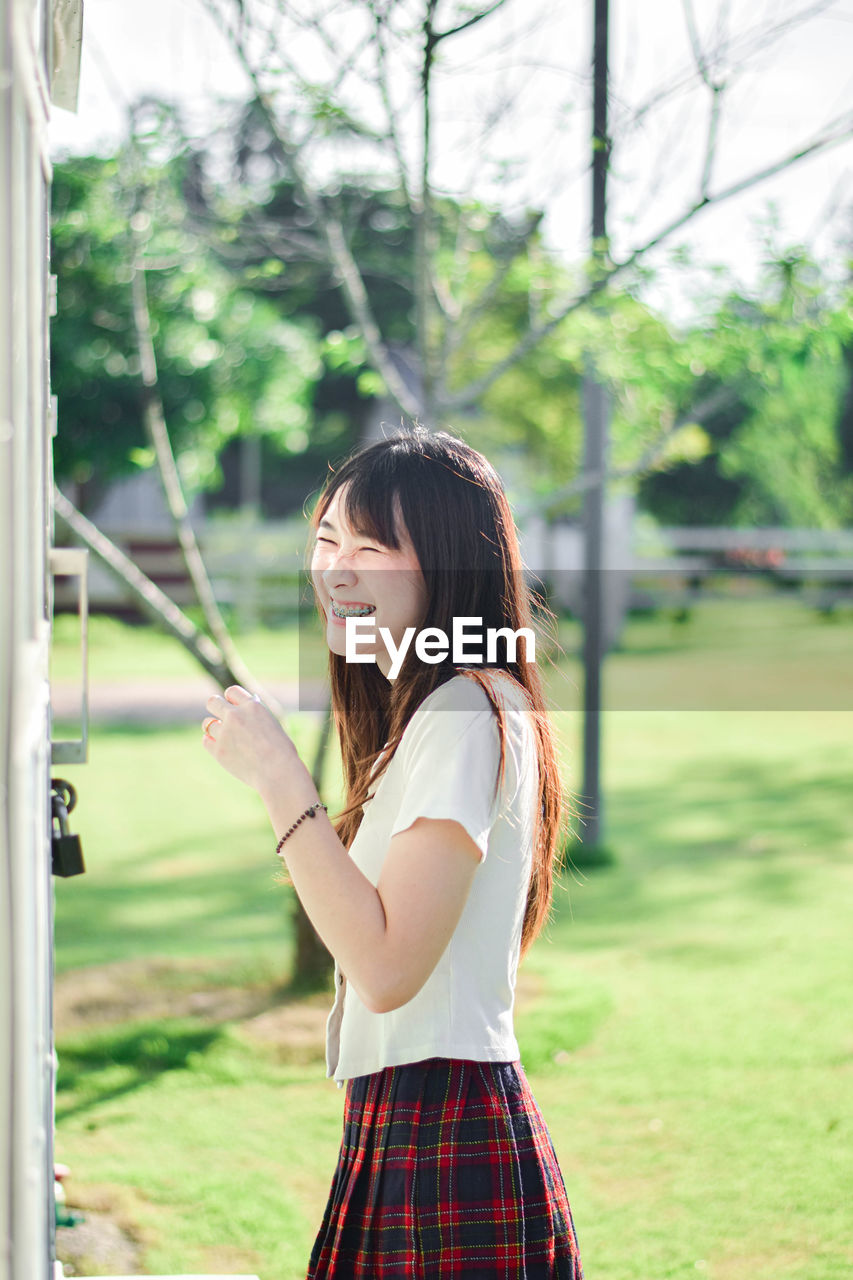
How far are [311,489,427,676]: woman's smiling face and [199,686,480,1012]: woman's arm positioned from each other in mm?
255

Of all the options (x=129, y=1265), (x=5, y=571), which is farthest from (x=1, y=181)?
(x=129, y=1265)

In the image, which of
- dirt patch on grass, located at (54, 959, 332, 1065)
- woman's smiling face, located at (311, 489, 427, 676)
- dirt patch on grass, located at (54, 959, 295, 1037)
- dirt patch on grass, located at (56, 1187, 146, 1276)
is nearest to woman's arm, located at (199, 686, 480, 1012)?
woman's smiling face, located at (311, 489, 427, 676)

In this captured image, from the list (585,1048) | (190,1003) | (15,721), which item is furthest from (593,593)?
(15,721)

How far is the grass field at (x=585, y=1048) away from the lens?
2.96 meters

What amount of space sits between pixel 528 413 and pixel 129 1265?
58.9 feet

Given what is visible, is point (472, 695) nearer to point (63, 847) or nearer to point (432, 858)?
point (432, 858)

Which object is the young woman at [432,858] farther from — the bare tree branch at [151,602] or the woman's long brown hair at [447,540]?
the bare tree branch at [151,602]

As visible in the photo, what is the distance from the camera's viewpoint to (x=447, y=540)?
1460 millimetres

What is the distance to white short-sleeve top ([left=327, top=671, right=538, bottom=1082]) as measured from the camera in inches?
52.1

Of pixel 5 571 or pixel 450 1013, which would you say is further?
pixel 450 1013

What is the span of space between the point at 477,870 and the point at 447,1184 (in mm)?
353

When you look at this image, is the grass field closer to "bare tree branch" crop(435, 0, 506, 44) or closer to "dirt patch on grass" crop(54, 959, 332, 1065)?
"dirt patch on grass" crop(54, 959, 332, 1065)

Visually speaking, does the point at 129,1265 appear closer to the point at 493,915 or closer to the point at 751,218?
the point at 493,915

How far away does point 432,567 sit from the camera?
1.46 metres
